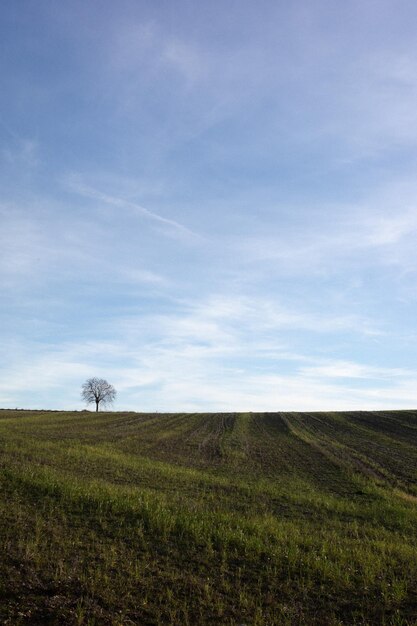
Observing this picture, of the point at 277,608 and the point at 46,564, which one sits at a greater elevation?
the point at 46,564

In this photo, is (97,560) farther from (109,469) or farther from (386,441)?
(386,441)

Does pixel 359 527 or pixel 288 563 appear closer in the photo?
pixel 288 563

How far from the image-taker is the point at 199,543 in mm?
12672

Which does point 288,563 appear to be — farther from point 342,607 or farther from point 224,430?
point 224,430

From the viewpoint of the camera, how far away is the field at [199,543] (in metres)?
9.01

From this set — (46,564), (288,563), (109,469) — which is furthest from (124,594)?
(109,469)

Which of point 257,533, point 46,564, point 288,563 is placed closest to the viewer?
point 46,564

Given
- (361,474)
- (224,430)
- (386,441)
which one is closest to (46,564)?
(361,474)

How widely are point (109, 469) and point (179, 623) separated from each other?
52.4ft

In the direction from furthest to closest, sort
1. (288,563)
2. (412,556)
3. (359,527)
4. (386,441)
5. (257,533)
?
(386,441), (359,527), (257,533), (412,556), (288,563)

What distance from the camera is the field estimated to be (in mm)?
9008

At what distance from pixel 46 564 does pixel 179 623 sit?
357 cm

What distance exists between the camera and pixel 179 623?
8.34 metres

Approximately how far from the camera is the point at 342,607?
971cm
